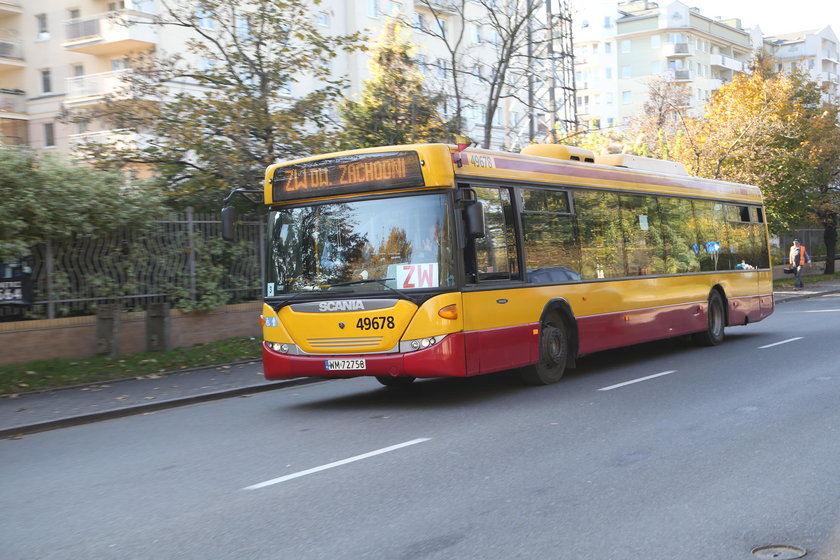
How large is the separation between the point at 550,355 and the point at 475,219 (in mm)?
2879

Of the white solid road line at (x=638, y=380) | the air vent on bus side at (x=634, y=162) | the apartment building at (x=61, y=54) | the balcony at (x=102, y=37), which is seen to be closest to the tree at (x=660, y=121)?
the apartment building at (x=61, y=54)

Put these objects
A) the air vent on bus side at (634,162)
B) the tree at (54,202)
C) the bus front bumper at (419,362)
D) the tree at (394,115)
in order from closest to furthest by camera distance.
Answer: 1. the bus front bumper at (419,362)
2. the tree at (54,202)
3. the air vent on bus side at (634,162)
4. the tree at (394,115)

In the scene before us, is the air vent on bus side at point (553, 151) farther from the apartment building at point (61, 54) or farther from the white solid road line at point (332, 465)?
the apartment building at point (61, 54)

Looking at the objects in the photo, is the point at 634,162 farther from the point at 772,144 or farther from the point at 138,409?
the point at 772,144

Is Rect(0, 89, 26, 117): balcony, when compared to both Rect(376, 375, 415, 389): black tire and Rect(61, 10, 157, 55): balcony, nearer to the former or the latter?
Rect(61, 10, 157, 55): balcony

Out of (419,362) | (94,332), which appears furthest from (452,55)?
(419,362)

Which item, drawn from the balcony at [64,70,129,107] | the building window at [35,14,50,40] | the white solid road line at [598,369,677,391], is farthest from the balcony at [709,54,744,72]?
the white solid road line at [598,369,677,391]

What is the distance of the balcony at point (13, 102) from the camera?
1689 inches

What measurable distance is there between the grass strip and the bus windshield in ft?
13.8

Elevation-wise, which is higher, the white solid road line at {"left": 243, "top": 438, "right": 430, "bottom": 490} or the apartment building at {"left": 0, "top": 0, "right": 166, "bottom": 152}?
the apartment building at {"left": 0, "top": 0, "right": 166, "bottom": 152}

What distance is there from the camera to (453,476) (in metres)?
7.07

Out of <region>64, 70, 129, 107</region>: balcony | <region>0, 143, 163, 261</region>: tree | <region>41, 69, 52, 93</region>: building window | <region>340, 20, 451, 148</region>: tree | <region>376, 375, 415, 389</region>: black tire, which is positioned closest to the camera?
<region>376, 375, 415, 389</region>: black tire

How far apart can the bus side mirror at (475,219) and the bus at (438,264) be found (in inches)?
0.5

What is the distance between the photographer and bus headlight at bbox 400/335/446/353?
10297mm
